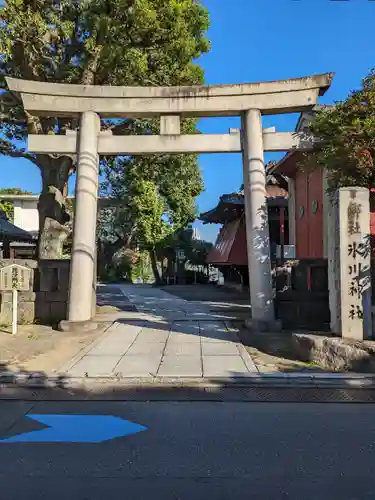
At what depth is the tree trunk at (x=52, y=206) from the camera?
1423cm

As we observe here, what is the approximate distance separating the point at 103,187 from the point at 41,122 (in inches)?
552

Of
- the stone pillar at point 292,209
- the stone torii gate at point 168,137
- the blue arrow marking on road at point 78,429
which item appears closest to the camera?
the blue arrow marking on road at point 78,429

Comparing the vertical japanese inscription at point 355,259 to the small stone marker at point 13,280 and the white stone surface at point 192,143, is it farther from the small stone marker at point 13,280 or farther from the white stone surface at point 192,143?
the small stone marker at point 13,280

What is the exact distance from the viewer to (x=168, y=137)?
10977 millimetres

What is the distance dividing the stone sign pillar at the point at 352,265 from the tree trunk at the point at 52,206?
9163 mm

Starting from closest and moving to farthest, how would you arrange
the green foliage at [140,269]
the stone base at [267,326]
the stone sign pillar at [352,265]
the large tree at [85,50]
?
the stone sign pillar at [352,265] → the stone base at [267,326] → the large tree at [85,50] → the green foliage at [140,269]

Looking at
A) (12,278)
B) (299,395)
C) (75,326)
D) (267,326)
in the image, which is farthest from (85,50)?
(299,395)

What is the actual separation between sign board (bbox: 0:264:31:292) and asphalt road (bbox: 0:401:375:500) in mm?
5296

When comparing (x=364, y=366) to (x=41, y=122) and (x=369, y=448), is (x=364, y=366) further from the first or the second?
(x=41, y=122)

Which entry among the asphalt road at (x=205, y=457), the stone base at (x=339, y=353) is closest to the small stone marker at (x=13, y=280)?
the asphalt road at (x=205, y=457)

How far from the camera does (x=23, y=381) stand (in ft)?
21.3

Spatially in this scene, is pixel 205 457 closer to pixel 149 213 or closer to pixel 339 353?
pixel 339 353

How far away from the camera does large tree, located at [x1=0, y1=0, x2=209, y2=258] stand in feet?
39.7

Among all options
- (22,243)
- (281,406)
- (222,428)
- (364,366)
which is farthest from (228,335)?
(22,243)
